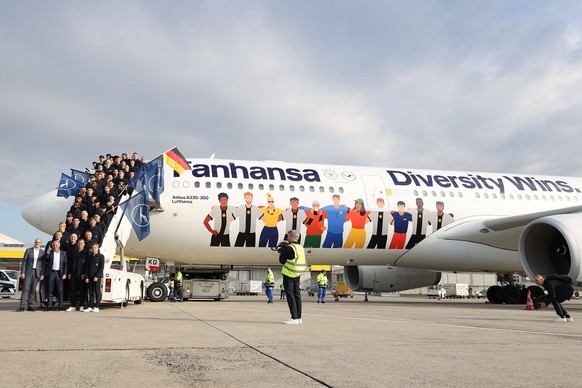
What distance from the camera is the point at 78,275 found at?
36.0 ft

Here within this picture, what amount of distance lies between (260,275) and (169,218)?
1914 inches

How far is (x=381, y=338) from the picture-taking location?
20.0 ft

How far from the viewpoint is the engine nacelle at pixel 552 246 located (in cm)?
1261

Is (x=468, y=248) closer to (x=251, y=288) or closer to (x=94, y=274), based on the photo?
(x=94, y=274)

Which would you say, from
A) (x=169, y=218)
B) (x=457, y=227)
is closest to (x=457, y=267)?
(x=457, y=227)

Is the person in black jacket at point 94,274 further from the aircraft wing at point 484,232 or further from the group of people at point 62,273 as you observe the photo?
the aircraft wing at point 484,232

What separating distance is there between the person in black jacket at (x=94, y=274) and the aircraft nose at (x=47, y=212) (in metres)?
4.28

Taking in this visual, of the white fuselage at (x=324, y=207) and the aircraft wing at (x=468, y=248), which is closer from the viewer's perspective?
the white fuselage at (x=324, y=207)

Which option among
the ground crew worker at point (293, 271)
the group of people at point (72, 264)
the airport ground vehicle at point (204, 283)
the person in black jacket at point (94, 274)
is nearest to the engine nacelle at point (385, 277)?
the airport ground vehicle at point (204, 283)

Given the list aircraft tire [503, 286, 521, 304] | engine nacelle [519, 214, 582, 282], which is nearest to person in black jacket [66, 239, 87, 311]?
engine nacelle [519, 214, 582, 282]

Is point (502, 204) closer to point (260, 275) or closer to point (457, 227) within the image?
point (457, 227)

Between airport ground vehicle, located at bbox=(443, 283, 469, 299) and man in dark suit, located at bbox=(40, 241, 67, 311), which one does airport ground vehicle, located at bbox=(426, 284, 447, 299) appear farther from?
man in dark suit, located at bbox=(40, 241, 67, 311)

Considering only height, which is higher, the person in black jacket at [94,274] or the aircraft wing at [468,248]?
the aircraft wing at [468,248]

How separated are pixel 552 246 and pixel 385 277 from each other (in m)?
5.36
